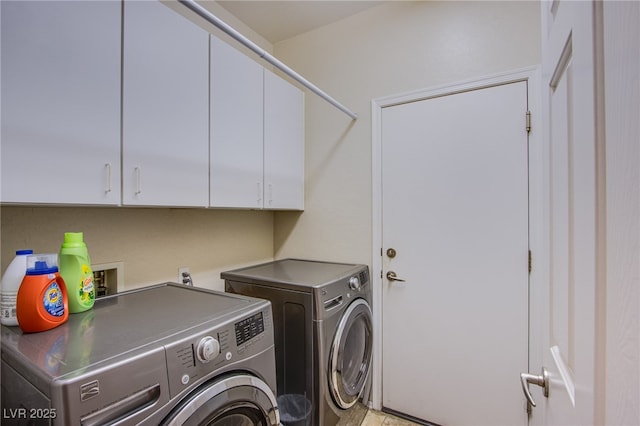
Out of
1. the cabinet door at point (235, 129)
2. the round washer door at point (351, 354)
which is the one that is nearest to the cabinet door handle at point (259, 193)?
the cabinet door at point (235, 129)

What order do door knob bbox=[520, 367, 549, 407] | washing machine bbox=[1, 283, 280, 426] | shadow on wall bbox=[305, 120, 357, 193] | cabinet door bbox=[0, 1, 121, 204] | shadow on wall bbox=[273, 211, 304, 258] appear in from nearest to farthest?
washing machine bbox=[1, 283, 280, 426], door knob bbox=[520, 367, 549, 407], cabinet door bbox=[0, 1, 121, 204], shadow on wall bbox=[305, 120, 357, 193], shadow on wall bbox=[273, 211, 304, 258]

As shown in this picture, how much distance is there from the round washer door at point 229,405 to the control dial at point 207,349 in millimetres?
78

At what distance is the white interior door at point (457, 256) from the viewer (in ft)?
5.55

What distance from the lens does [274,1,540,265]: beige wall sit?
5.70 ft

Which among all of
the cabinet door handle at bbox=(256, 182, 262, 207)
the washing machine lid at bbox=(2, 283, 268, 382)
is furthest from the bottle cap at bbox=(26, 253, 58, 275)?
the cabinet door handle at bbox=(256, 182, 262, 207)

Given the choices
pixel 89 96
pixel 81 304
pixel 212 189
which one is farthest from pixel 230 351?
pixel 89 96

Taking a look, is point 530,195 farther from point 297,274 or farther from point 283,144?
point 283,144

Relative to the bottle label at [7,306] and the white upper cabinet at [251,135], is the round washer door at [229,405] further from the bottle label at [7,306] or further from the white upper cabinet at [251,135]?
the white upper cabinet at [251,135]

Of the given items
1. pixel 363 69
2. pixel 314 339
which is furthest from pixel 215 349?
pixel 363 69

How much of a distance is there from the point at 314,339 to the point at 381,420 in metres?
1.00

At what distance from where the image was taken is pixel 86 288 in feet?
3.57

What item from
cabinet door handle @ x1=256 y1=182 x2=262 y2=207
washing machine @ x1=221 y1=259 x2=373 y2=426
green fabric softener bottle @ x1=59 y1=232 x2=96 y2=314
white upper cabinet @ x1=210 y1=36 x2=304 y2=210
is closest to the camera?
green fabric softener bottle @ x1=59 y1=232 x2=96 y2=314

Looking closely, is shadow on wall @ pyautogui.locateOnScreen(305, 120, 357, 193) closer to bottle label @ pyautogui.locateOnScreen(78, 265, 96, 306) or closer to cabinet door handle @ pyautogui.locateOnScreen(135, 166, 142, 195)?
cabinet door handle @ pyautogui.locateOnScreen(135, 166, 142, 195)

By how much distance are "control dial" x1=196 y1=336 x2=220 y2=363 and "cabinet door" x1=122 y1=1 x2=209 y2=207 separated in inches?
26.0
